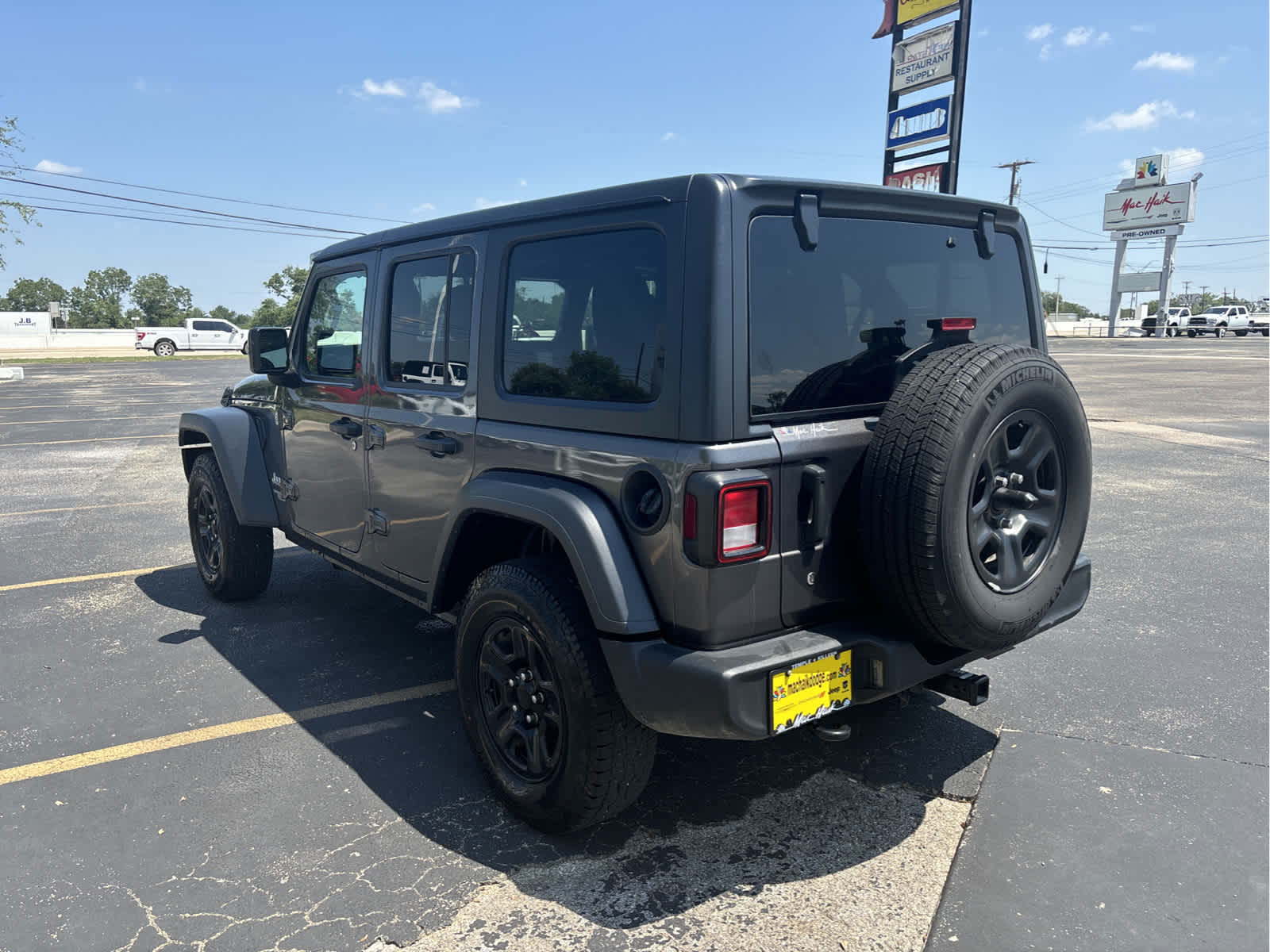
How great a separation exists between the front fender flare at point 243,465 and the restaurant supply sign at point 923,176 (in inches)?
407

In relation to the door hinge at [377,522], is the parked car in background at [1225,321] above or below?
above

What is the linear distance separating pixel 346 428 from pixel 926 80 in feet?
37.7

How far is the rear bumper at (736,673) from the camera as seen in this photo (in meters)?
2.31

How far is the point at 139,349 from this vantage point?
150 ft

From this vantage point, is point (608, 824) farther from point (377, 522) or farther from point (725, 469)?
point (377, 522)

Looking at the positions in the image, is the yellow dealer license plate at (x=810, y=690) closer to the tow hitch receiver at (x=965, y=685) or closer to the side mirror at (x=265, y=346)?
the tow hitch receiver at (x=965, y=685)

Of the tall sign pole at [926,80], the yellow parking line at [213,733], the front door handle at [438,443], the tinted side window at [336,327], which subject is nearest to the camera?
the front door handle at [438,443]

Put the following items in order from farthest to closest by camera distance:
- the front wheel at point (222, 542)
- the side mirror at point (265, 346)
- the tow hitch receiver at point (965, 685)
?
the front wheel at point (222, 542), the side mirror at point (265, 346), the tow hitch receiver at point (965, 685)

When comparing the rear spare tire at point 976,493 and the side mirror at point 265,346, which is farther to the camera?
the side mirror at point 265,346

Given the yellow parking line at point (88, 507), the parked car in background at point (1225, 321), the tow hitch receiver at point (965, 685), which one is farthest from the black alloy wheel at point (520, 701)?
the parked car in background at point (1225, 321)

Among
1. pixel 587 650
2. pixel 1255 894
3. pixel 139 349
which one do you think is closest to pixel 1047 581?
pixel 1255 894

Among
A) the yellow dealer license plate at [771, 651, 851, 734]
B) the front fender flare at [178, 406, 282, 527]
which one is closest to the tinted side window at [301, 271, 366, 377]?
the front fender flare at [178, 406, 282, 527]

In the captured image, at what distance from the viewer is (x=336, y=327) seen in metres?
4.15

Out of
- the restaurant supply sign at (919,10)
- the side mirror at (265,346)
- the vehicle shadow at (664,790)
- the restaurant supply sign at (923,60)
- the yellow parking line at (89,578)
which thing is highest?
the restaurant supply sign at (919,10)
